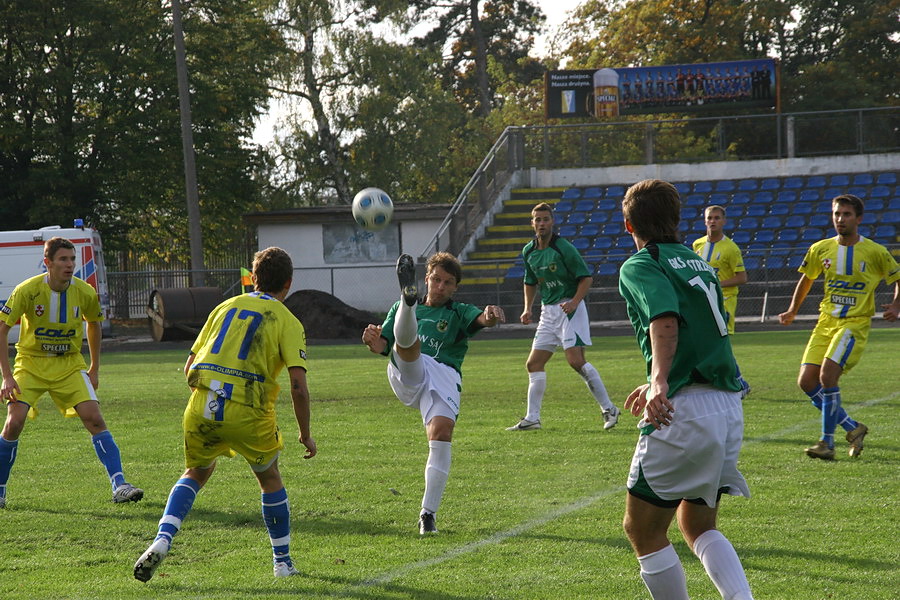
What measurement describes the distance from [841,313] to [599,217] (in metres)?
23.4

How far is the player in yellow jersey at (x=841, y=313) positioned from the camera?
858cm

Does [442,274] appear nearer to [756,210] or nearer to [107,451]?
[107,451]

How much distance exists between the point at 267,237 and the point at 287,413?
24658 millimetres

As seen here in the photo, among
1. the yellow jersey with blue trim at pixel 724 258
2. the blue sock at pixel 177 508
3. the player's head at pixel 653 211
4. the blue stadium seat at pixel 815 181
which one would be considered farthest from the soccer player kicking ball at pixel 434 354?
the blue stadium seat at pixel 815 181

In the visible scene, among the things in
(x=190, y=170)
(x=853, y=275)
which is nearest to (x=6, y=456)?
(x=853, y=275)

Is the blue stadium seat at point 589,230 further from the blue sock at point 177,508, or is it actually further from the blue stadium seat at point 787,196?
the blue sock at point 177,508

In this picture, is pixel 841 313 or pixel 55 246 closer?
pixel 55 246

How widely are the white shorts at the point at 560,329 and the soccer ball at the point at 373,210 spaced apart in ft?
6.60

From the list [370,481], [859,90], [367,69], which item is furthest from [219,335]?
[859,90]

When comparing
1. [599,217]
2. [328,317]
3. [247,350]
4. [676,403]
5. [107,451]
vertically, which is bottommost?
[328,317]

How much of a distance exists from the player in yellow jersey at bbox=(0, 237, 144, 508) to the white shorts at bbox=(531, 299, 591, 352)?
4701mm

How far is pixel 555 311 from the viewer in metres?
11.1

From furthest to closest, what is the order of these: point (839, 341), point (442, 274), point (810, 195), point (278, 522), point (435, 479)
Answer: point (810, 195) → point (839, 341) → point (442, 274) → point (435, 479) → point (278, 522)

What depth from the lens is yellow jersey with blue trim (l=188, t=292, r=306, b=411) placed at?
536 centimetres
